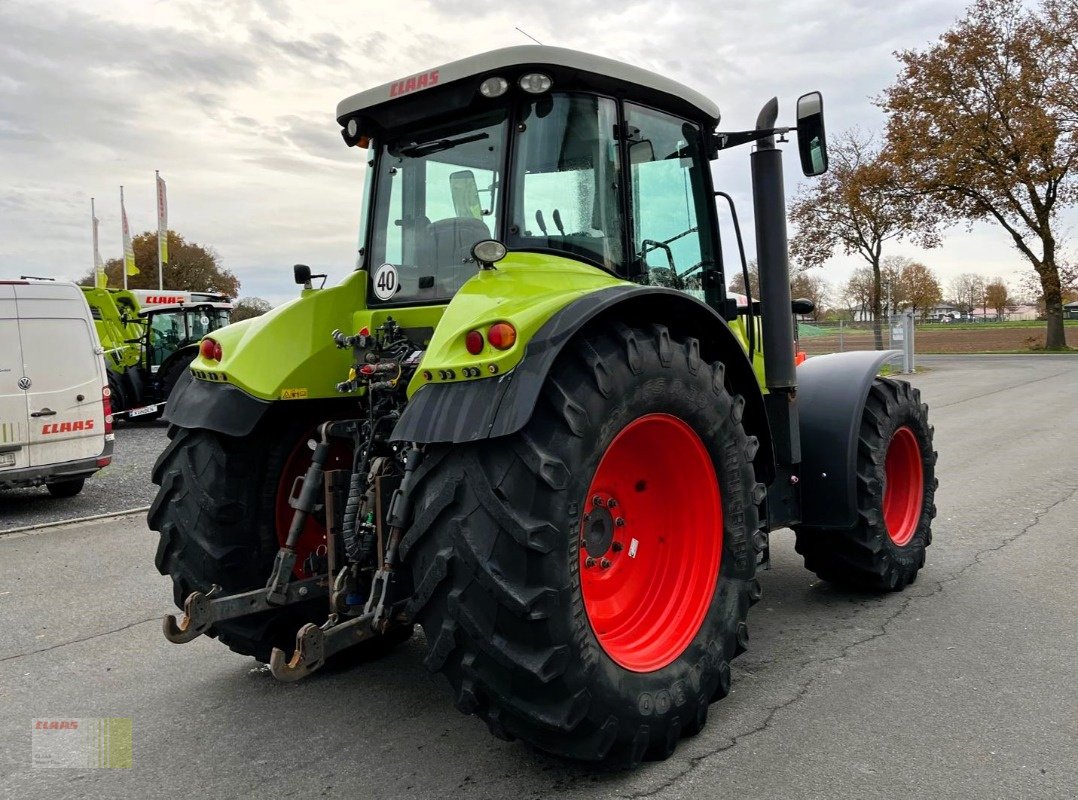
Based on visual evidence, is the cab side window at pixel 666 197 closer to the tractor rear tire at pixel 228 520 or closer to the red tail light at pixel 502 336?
the red tail light at pixel 502 336

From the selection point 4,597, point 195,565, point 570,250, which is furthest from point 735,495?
point 4,597

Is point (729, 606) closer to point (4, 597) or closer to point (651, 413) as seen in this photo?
point (651, 413)

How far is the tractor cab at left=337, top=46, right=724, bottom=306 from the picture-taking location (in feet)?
11.5

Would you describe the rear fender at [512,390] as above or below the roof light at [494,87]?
below

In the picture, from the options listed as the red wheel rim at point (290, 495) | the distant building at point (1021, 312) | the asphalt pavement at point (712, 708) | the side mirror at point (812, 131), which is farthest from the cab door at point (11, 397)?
the distant building at point (1021, 312)

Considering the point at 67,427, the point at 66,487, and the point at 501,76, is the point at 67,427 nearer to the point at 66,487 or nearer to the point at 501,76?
the point at 66,487

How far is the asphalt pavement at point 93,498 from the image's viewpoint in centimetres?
849

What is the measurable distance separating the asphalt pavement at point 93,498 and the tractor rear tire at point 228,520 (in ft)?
16.4

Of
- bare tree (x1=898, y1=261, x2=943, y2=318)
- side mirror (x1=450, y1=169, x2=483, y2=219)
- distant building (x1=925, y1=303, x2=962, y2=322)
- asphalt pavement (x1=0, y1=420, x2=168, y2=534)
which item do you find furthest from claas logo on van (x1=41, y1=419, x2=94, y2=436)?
distant building (x1=925, y1=303, x2=962, y2=322)

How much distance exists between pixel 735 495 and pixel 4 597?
4646 millimetres

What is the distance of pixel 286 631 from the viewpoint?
391cm

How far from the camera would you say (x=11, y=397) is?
8406 mm

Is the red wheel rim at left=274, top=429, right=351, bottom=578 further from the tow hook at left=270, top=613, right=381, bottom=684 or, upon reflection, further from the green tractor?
the tow hook at left=270, top=613, right=381, bottom=684
